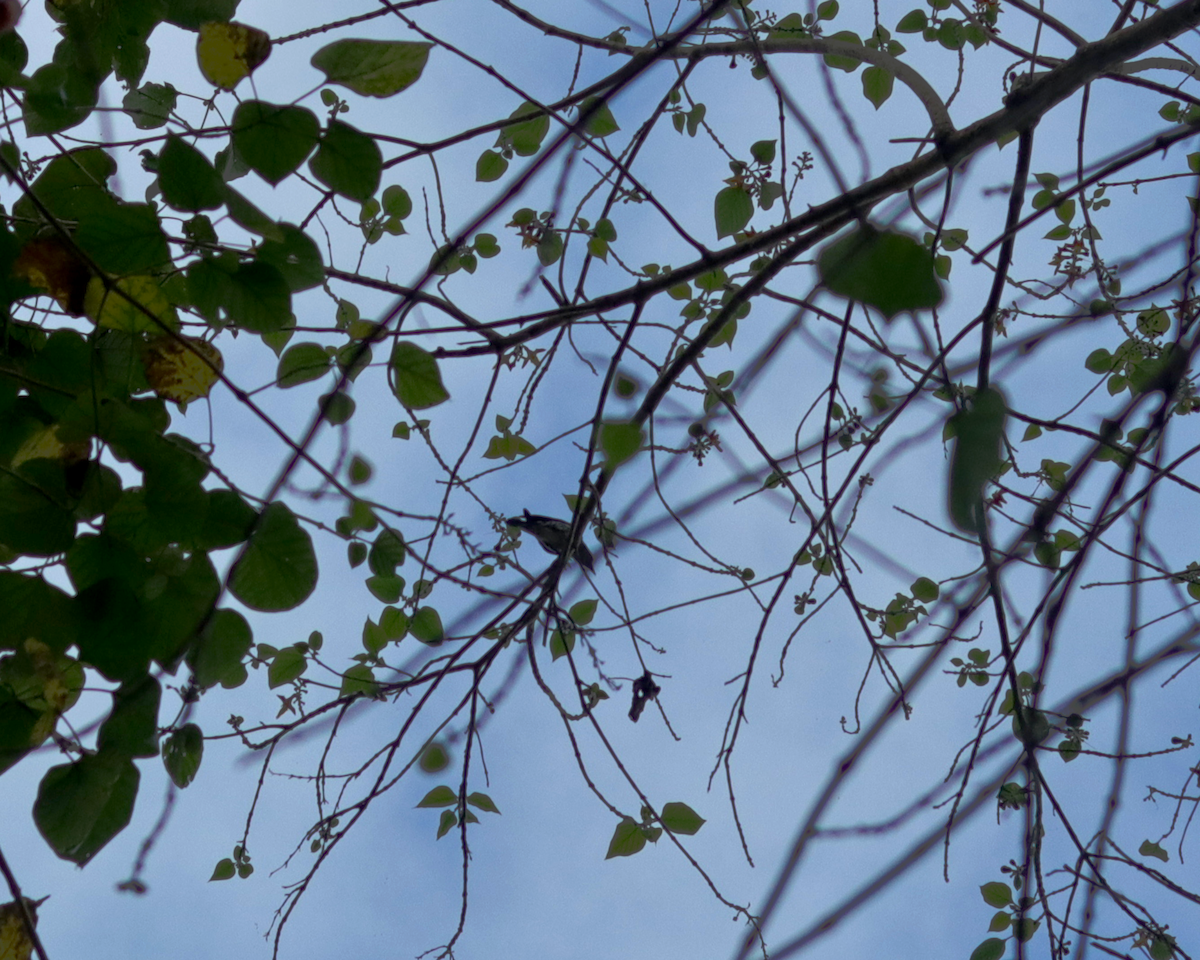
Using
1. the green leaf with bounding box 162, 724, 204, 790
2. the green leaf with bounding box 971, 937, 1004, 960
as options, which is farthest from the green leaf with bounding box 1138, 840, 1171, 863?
the green leaf with bounding box 162, 724, 204, 790

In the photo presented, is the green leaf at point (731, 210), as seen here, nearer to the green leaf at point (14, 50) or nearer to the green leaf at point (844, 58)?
the green leaf at point (844, 58)

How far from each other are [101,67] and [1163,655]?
1.97 meters

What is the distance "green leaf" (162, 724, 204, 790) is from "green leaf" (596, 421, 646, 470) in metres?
0.72

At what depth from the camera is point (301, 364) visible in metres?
1.21

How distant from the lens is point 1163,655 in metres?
1.43

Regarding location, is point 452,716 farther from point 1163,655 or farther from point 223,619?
point 1163,655

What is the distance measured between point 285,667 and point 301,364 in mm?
649

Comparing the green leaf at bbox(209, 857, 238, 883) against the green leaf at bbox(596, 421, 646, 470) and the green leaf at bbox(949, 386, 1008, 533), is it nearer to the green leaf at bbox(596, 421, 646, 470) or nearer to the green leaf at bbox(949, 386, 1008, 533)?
the green leaf at bbox(596, 421, 646, 470)

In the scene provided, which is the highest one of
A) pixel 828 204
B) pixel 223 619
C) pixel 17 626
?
pixel 828 204

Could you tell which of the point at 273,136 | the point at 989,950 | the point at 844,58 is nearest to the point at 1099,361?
the point at 844,58

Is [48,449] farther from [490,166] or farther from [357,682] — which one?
[490,166]

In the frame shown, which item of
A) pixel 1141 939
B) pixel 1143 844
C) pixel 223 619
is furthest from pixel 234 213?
pixel 1143 844

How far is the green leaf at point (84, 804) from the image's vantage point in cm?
90

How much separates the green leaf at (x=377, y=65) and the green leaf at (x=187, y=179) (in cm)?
16
